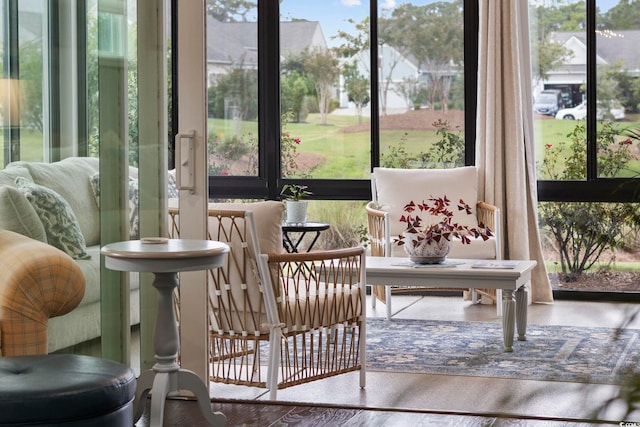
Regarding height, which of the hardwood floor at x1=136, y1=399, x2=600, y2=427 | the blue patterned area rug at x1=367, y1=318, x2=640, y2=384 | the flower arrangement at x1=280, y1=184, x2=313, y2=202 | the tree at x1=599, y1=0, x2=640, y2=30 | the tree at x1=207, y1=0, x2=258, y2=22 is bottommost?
the blue patterned area rug at x1=367, y1=318, x2=640, y2=384

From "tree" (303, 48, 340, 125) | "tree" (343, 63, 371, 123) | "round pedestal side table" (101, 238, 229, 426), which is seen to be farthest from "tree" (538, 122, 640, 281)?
"round pedestal side table" (101, 238, 229, 426)

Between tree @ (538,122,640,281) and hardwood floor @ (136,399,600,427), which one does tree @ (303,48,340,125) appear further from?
hardwood floor @ (136,399,600,427)

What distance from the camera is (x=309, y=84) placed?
23.7 feet

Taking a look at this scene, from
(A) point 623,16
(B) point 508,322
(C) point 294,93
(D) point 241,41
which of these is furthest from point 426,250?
(D) point 241,41

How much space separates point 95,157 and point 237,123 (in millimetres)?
3831

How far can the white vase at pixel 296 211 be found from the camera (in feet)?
21.7

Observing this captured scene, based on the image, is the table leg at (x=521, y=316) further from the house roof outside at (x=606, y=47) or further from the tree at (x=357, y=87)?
the tree at (x=357, y=87)

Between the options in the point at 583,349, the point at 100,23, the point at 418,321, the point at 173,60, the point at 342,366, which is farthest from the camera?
the point at 418,321

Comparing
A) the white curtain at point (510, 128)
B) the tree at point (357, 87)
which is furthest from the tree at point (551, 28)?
the tree at point (357, 87)

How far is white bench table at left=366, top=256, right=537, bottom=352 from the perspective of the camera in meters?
4.90

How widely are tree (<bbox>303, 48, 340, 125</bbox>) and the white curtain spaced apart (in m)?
1.20

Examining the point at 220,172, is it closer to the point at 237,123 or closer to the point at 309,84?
the point at 237,123

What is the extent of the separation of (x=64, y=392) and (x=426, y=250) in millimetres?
3022

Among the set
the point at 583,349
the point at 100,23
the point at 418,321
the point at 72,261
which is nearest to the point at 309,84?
the point at 418,321
